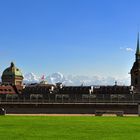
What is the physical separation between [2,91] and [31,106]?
4251 cm

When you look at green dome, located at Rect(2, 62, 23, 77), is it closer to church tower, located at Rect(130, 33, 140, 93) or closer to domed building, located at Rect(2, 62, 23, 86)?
domed building, located at Rect(2, 62, 23, 86)

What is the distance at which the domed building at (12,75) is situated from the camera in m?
176

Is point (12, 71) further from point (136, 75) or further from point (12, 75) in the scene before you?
point (136, 75)

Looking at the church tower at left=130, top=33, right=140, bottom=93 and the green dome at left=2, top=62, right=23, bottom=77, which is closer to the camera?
the church tower at left=130, top=33, right=140, bottom=93

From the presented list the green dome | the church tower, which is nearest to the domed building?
the green dome

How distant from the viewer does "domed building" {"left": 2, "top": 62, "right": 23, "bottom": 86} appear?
176 metres

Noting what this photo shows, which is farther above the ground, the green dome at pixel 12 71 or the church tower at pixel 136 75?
the green dome at pixel 12 71

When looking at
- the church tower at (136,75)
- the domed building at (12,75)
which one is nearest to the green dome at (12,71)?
the domed building at (12,75)

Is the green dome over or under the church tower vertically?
over

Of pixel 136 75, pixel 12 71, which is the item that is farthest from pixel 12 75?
pixel 136 75

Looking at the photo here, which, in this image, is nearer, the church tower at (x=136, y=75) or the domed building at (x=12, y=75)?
the church tower at (x=136, y=75)

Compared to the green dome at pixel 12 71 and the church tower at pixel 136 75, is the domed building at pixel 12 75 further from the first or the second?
the church tower at pixel 136 75

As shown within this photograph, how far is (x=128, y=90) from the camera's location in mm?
109750

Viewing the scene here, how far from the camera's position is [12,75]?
176m
